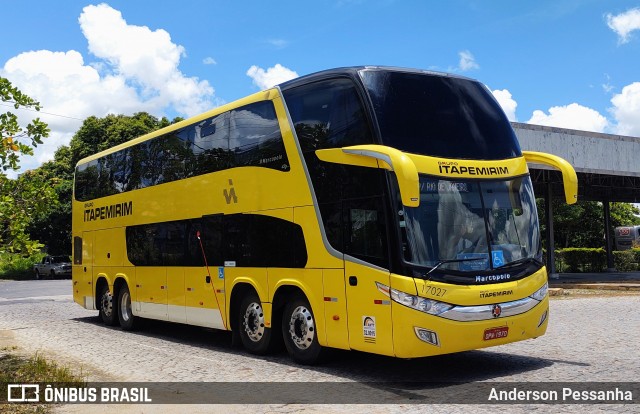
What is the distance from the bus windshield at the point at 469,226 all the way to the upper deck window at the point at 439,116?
513 mm

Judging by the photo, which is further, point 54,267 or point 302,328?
point 54,267

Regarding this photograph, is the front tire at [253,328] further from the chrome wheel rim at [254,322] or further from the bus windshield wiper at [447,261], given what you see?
the bus windshield wiper at [447,261]

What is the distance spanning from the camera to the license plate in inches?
332

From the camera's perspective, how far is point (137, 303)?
15031mm

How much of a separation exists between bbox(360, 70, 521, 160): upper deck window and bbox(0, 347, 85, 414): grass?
515cm

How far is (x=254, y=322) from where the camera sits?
11.2 metres

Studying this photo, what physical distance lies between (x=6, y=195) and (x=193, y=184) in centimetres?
353

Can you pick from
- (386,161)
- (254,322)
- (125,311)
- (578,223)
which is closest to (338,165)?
(386,161)

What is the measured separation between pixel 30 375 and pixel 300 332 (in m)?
3.86

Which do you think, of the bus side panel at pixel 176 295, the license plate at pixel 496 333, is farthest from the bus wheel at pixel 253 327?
the license plate at pixel 496 333

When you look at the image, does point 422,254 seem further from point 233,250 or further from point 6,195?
point 6,195

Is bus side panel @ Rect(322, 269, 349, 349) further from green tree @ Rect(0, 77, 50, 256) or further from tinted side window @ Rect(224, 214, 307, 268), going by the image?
green tree @ Rect(0, 77, 50, 256)

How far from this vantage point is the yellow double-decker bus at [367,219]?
27.2ft

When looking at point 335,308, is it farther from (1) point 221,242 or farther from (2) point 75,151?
(2) point 75,151
